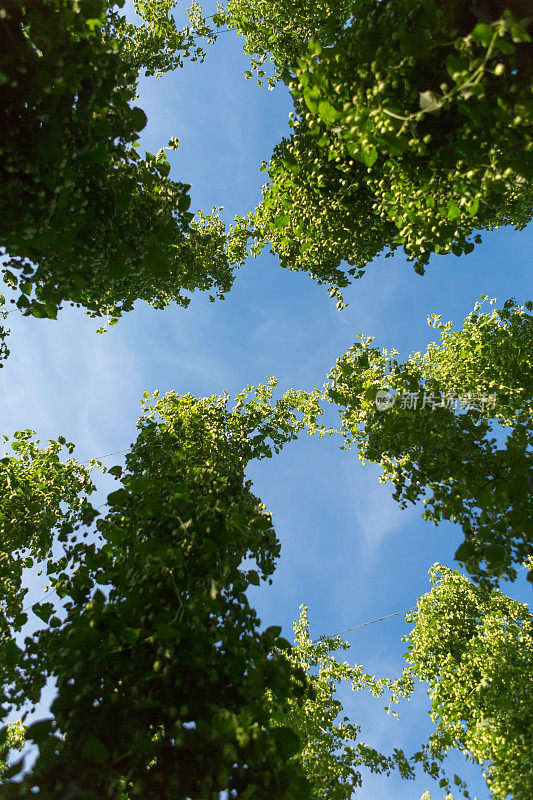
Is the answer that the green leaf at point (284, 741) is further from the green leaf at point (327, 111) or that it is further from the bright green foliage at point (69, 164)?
the green leaf at point (327, 111)

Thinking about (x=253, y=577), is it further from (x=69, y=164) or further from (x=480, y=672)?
(x=480, y=672)

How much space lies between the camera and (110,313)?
8094mm

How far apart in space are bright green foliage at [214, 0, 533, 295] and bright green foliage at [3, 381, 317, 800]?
488 centimetres

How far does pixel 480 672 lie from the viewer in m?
13.4

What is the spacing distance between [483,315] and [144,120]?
14.3 m

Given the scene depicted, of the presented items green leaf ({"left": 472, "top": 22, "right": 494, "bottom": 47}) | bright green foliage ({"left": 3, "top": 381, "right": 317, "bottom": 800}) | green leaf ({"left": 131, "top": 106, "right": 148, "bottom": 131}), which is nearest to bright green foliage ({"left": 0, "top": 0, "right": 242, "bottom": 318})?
green leaf ({"left": 131, "top": 106, "right": 148, "bottom": 131})

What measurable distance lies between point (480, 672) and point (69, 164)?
17.9 meters

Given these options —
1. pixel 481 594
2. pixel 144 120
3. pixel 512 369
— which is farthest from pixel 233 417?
pixel 481 594

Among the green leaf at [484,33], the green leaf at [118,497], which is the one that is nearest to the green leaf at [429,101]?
the green leaf at [484,33]

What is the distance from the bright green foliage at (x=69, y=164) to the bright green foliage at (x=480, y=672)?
442 inches

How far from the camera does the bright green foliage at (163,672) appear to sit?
3164mm

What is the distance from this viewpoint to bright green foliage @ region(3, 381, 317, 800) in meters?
3.16

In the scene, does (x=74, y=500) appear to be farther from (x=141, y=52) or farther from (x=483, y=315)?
(x=483, y=315)

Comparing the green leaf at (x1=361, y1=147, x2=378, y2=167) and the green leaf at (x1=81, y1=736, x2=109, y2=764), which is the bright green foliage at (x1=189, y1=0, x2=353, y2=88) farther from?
the green leaf at (x1=81, y1=736, x2=109, y2=764)
